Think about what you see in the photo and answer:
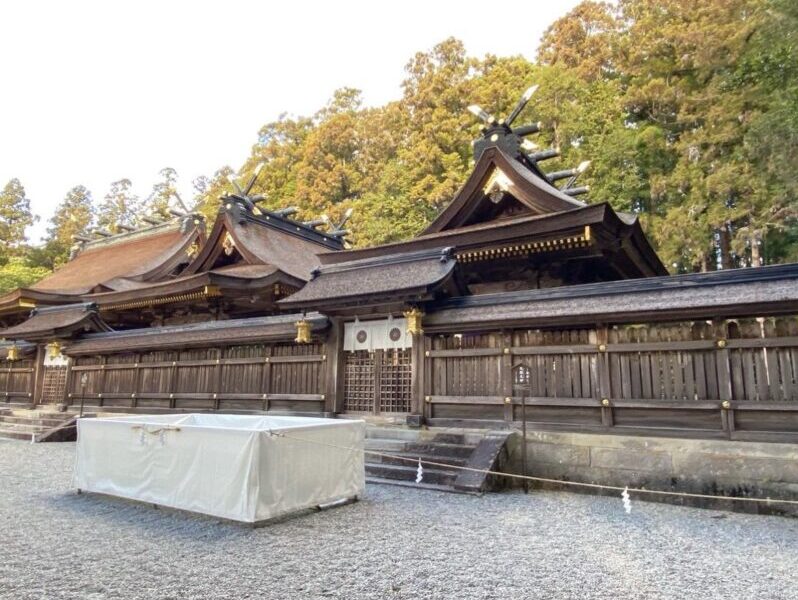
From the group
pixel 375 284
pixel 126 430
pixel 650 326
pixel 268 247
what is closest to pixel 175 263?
pixel 268 247

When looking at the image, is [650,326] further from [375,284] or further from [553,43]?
[553,43]

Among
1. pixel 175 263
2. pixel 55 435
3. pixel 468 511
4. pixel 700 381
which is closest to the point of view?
pixel 468 511

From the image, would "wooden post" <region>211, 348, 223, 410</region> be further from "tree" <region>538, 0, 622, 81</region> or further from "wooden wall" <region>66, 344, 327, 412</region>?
"tree" <region>538, 0, 622, 81</region>

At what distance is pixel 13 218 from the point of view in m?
36.1

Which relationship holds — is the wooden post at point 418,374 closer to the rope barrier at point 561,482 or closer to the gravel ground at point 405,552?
the rope barrier at point 561,482

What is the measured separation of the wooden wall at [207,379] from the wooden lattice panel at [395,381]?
4.34 ft

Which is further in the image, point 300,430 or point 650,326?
point 650,326

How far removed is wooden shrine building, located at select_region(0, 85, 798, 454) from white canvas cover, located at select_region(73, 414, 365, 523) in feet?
9.68

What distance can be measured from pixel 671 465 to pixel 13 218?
43786 mm

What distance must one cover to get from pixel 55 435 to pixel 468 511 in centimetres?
1120

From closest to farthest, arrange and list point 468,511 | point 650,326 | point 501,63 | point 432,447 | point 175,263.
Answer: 1. point 468,511
2. point 650,326
3. point 432,447
4. point 175,263
5. point 501,63

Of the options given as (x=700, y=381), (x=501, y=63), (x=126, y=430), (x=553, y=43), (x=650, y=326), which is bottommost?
(x=126, y=430)

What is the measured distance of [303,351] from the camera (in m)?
10.6

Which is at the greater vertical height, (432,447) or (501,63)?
(501,63)
